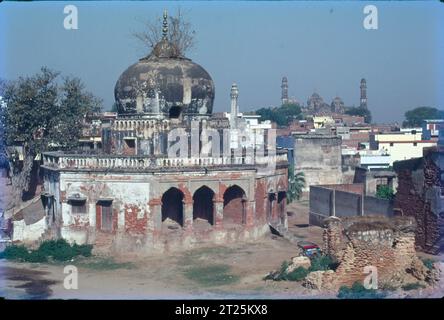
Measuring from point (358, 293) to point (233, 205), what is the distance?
1323 cm

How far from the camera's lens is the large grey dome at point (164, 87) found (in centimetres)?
3116

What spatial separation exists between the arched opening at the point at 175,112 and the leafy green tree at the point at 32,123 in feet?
26.8

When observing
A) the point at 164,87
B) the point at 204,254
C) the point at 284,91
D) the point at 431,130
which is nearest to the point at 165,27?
the point at 164,87

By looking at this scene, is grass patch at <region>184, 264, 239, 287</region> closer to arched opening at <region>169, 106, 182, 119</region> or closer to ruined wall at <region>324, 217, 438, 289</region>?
ruined wall at <region>324, 217, 438, 289</region>

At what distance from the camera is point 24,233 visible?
97.1 feet


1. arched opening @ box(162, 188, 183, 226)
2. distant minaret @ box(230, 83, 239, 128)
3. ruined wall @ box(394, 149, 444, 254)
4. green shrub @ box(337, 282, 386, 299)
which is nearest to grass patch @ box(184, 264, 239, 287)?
green shrub @ box(337, 282, 386, 299)

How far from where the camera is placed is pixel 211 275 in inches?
939

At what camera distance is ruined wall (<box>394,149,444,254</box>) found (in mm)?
24000

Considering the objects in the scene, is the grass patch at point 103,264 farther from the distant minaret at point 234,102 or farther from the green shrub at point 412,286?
the distant minaret at point 234,102

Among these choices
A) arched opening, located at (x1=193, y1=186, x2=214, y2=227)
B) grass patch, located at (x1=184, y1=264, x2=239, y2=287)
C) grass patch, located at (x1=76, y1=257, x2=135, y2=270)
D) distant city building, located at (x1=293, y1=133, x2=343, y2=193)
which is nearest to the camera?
grass patch, located at (x1=184, y1=264, x2=239, y2=287)

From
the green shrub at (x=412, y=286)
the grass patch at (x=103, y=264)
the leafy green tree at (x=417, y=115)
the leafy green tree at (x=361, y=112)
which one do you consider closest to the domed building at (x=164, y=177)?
the grass patch at (x=103, y=264)

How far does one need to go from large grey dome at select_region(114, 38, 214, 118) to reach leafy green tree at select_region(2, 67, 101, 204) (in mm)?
5663

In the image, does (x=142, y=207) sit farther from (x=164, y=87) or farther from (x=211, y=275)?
(x=164, y=87)

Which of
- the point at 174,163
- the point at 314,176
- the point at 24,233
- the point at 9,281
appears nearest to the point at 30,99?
the point at 24,233
